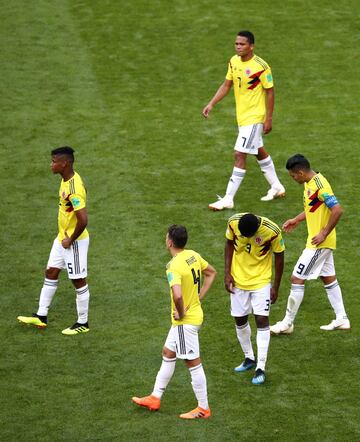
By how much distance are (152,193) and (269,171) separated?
1.80m

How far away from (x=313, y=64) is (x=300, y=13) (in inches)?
86.1

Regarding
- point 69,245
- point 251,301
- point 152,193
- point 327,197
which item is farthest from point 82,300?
point 152,193

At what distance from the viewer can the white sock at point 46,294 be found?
1322cm

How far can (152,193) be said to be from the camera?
658 inches

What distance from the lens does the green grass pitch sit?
11.5 metres

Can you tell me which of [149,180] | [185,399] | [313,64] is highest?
[313,64]

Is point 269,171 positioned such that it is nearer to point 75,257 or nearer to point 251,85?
point 251,85

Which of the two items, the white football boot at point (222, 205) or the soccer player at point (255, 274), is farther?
the white football boot at point (222, 205)

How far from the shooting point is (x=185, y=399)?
1163 centimetres

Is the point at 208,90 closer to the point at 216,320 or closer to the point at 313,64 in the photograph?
the point at 313,64

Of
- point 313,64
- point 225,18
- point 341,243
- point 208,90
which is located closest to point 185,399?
point 341,243

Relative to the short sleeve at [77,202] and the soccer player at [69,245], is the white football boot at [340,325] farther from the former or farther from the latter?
the short sleeve at [77,202]

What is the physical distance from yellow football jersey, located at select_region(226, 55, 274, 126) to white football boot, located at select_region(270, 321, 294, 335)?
3.85m

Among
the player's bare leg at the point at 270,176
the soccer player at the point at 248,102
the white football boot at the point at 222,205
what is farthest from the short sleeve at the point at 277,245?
the player's bare leg at the point at 270,176
